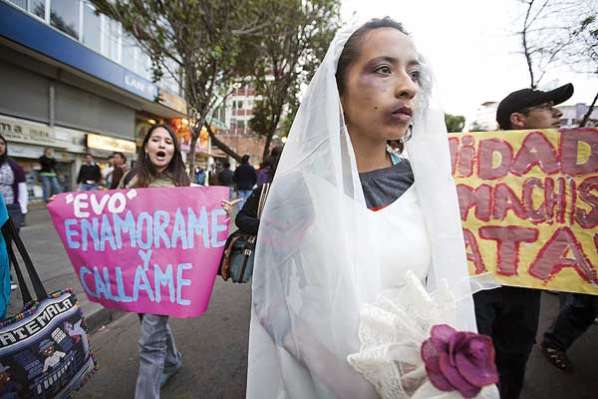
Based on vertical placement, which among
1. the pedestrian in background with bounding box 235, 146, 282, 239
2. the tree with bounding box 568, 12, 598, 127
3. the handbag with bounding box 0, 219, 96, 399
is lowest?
the handbag with bounding box 0, 219, 96, 399

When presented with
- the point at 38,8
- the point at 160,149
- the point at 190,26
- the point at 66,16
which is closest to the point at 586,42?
the point at 160,149

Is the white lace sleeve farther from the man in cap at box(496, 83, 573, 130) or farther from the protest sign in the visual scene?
the man in cap at box(496, 83, 573, 130)

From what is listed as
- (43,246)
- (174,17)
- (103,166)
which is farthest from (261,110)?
(43,246)

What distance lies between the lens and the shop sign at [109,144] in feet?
41.3

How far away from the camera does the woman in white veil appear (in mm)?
794

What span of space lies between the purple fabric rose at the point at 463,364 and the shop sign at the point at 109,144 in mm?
14689

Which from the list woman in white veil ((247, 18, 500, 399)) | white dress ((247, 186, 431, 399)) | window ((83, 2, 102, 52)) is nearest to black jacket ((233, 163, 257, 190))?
window ((83, 2, 102, 52))

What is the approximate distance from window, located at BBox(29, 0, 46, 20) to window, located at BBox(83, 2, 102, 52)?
5.11ft

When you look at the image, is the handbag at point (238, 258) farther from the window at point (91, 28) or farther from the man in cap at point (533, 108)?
the window at point (91, 28)

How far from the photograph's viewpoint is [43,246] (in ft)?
17.2

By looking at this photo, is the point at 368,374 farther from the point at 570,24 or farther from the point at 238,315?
the point at 238,315

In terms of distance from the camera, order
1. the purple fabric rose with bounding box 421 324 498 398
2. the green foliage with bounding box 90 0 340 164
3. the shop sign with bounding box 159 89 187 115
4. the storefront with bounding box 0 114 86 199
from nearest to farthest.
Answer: the purple fabric rose with bounding box 421 324 498 398 < the green foliage with bounding box 90 0 340 164 < the storefront with bounding box 0 114 86 199 < the shop sign with bounding box 159 89 187 115

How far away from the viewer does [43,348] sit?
1286 mm

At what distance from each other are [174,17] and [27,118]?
21.9ft
